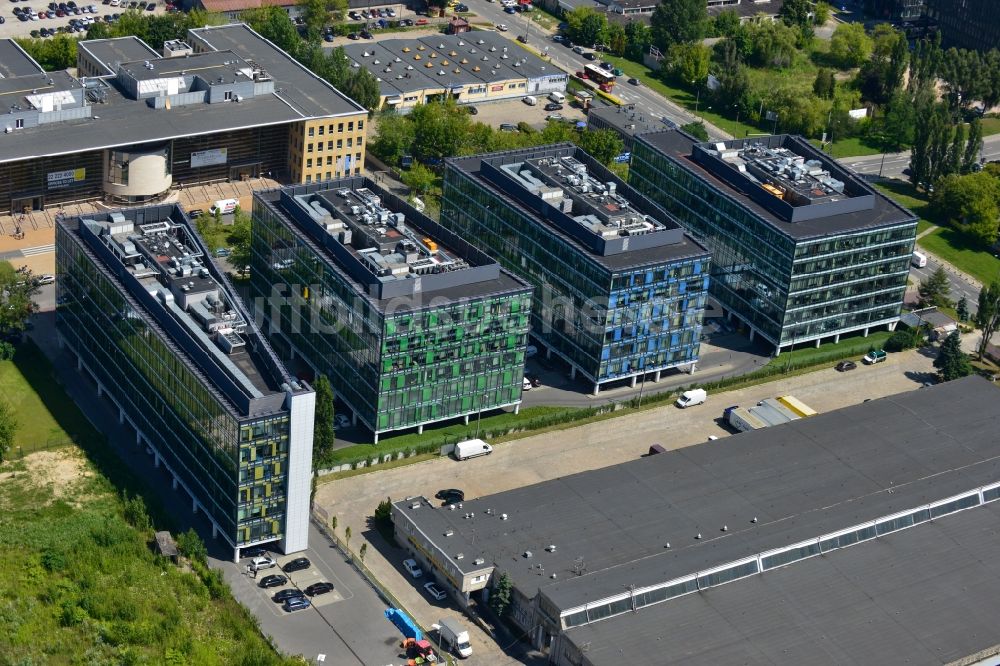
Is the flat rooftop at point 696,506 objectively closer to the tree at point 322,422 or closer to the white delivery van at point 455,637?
the white delivery van at point 455,637

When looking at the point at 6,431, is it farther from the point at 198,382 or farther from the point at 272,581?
the point at 272,581

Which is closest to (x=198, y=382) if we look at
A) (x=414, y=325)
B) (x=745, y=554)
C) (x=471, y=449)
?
(x=414, y=325)

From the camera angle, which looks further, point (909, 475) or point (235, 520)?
point (909, 475)

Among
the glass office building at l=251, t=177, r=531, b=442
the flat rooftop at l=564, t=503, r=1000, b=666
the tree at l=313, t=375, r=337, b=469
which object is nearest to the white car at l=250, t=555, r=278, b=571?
the tree at l=313, t=375, r=337, b=469

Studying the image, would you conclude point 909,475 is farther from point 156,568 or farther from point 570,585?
point 156,568

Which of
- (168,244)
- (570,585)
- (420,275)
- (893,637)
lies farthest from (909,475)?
(168,244)
